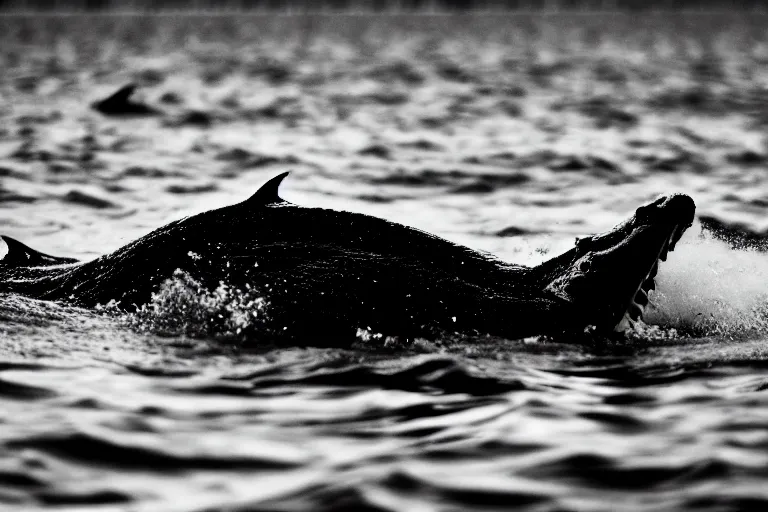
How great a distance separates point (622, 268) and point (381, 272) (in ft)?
5.61

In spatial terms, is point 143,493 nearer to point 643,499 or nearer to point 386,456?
point 386,456

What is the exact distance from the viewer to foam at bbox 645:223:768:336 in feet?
30.0

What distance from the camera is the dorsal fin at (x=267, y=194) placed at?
28.5ft

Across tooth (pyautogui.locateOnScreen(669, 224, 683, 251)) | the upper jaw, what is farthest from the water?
tooth (pyautogui.locateOnScreen(669, 224, 683, 251))

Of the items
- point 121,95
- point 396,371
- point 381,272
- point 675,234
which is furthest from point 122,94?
point 396,371

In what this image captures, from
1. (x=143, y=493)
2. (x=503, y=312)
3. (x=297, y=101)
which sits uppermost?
(x=297, y=101)

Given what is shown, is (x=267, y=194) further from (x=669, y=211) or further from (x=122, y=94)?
(x=122, y=94)

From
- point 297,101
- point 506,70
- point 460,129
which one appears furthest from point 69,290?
point 506,70

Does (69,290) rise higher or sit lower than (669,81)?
lower

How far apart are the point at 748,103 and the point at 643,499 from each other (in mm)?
23253

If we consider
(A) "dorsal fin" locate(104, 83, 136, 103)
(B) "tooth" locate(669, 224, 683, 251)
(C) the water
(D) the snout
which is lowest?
(C) the water

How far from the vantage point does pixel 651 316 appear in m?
9.24

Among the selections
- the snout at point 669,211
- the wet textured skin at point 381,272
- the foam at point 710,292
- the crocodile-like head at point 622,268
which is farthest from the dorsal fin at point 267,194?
the foam at point 710,292

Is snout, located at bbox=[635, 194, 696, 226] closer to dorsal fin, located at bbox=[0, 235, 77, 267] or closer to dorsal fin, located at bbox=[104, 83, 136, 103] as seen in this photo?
dorsal fin, located at bbox=[0, 235, 77, 267]
